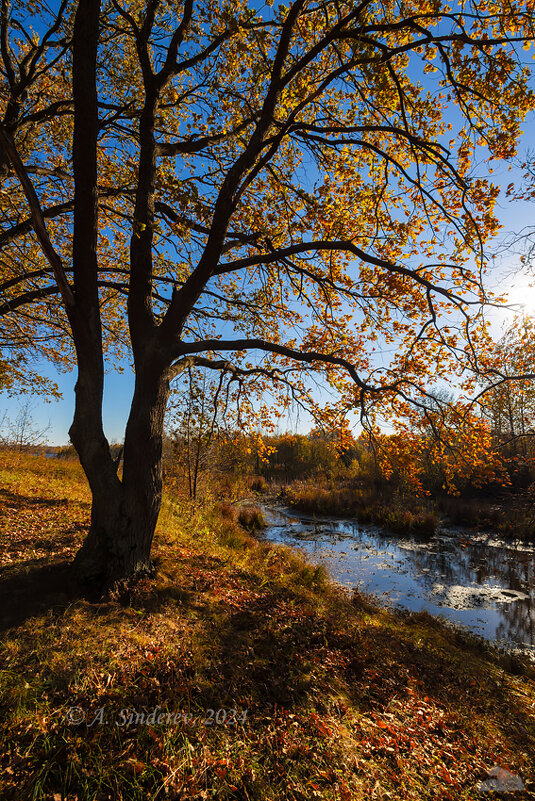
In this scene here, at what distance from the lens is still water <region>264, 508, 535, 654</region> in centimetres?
819

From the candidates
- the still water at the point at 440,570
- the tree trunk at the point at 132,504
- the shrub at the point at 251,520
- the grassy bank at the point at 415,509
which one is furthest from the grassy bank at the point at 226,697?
the grassy bank at the point at 415,509

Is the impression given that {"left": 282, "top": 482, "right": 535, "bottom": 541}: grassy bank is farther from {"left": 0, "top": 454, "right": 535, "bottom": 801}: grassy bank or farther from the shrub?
{"left": 0, "top": 454, "right": 535, "bottom": 801}: grassy bank

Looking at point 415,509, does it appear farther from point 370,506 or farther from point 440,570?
point 440,570

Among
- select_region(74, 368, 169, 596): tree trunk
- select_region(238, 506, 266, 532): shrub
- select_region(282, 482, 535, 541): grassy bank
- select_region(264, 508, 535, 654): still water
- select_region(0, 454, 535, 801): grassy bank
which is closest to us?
select_region(0, 454, 535, 801): grassy bank

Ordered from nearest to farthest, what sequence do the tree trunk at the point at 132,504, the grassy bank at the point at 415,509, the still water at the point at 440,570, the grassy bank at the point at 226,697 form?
the grassy bank at the point at 226,697 → the tree trunk at the point at 132,504 → the still water at the point at 440,570 → the grassy bank at the point at 415,509

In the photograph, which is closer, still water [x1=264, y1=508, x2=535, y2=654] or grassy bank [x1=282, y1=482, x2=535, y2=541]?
still water [x1=264, y1=508, x2=535, y2=654]

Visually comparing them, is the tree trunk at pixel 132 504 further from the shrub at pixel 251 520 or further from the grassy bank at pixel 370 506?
the grassy bank at pixel 370 506

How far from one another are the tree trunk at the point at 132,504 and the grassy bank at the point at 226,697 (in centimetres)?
31

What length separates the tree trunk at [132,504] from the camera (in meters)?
4.31

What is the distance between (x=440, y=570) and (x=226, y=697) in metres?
10.6

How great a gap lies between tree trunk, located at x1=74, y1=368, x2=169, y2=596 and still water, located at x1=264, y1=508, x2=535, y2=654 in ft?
23.0

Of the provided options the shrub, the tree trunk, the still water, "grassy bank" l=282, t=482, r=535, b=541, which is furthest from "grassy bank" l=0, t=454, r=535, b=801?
"grassy bank" l=282, t=482, r=535, b=541

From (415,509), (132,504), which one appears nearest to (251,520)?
(415,509)

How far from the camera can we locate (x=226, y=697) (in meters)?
3.04
